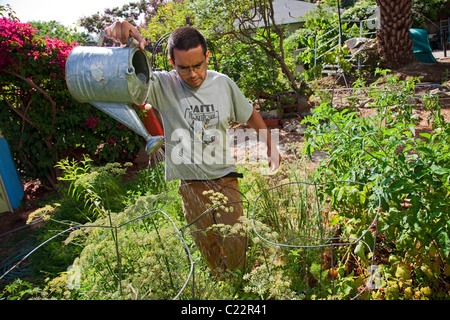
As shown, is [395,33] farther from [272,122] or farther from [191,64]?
[191,64]

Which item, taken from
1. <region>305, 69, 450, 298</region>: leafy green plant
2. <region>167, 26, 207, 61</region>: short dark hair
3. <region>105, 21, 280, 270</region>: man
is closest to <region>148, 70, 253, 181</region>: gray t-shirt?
<region>105, 21, 280, 270</region>: man

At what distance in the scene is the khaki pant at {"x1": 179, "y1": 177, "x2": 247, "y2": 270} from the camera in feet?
6.35

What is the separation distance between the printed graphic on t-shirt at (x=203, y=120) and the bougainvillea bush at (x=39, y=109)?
2.87 m

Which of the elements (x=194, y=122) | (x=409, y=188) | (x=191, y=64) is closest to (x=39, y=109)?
(x=194, y=122)

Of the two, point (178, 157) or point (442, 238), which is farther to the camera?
point (178, 157)

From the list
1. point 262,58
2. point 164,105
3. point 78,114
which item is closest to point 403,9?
point 262,58

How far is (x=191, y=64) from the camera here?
1.93 meters

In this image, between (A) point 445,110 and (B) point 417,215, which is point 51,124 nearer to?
(B) point 417,215

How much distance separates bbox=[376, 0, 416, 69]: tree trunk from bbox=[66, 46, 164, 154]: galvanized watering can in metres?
8.53

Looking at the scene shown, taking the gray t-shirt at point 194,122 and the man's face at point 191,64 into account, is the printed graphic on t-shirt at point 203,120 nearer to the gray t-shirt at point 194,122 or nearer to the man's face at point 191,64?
the gray t-shirt at point 194,122

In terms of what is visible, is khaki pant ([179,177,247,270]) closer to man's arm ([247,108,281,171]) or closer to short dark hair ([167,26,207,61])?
man's arm ([247,108,281,171])

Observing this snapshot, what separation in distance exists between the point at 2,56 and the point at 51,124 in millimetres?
921

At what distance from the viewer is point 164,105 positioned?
2158 mm

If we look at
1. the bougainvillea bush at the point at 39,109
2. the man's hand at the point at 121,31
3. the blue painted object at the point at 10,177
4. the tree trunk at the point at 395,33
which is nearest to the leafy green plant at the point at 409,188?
the man's hand at the point at 121,31
